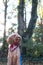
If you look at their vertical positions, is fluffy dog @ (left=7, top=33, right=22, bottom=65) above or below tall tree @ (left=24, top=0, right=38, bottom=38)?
above

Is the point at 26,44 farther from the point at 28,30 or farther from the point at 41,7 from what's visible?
the point at 41,7

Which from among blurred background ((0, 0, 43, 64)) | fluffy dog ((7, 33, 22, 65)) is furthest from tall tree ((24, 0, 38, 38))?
fluffy dog ((7, 33, 22, 65))

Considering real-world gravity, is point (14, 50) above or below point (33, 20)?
above

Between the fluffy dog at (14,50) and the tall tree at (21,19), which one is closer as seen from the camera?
the fluffy dog at (14,50)

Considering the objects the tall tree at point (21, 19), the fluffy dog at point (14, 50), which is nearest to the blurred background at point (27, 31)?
the tall tree at point (21, 19)

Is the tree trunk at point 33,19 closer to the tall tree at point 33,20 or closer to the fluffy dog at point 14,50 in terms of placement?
the tall tree at point 33,20

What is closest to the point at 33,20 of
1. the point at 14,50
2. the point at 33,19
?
the point at 33,19

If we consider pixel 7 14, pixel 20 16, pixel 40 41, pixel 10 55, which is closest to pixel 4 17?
pixel 7 14

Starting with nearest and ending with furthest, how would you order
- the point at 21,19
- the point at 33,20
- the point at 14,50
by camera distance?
the point at 14,50 → the point at 33,20 → the point at 21,19

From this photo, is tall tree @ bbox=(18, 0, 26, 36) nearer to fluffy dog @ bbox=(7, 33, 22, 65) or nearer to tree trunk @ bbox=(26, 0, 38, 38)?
tree trunk @ bbox=(26, 0, 38, 38)

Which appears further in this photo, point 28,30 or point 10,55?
→ point 28,30

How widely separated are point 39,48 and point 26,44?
28.5 inches

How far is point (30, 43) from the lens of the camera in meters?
12.2

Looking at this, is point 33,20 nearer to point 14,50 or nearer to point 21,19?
point 21,19
